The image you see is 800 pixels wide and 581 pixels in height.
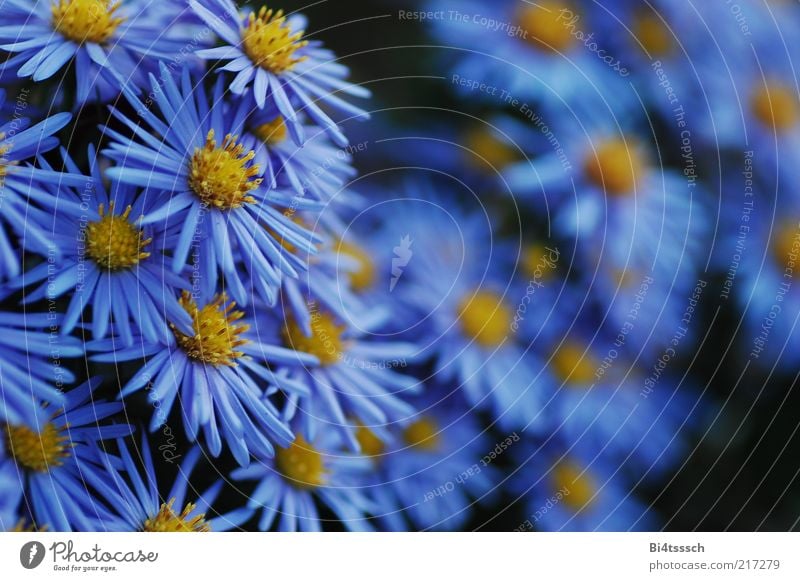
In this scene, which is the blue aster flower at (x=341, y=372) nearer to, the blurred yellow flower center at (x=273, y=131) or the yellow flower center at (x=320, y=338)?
the yellow flower center at (x=320, y=338)

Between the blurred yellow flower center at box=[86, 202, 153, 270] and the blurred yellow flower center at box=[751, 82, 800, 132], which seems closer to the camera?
the blurred yellow flower center at box=[86, 202, 153, 270]

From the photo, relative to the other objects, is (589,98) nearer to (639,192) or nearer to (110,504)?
(639,192)

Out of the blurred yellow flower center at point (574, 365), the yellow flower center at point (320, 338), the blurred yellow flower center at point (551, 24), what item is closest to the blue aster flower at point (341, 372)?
the yellow flower center at point (320, 338)

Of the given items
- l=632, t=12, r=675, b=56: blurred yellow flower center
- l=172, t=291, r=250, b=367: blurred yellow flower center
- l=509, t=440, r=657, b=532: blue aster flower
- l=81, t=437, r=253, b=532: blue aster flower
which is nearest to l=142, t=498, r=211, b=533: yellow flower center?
l=81, t=437, r=253, b=532: blue aster flower

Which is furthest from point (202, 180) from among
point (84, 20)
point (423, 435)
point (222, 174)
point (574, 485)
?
point (574, 485)

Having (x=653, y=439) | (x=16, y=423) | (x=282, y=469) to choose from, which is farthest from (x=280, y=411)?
(x=653, y=439)

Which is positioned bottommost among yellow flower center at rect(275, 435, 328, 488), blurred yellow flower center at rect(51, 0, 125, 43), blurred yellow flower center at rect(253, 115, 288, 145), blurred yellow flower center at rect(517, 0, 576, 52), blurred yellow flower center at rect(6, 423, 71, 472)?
yellow flower center at rect(275, 435, 328, 488)

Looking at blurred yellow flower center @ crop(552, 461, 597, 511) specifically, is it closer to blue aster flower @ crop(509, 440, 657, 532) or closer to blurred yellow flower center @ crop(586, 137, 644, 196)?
blue aster flower @ crop(509, 440, 657, 532)
